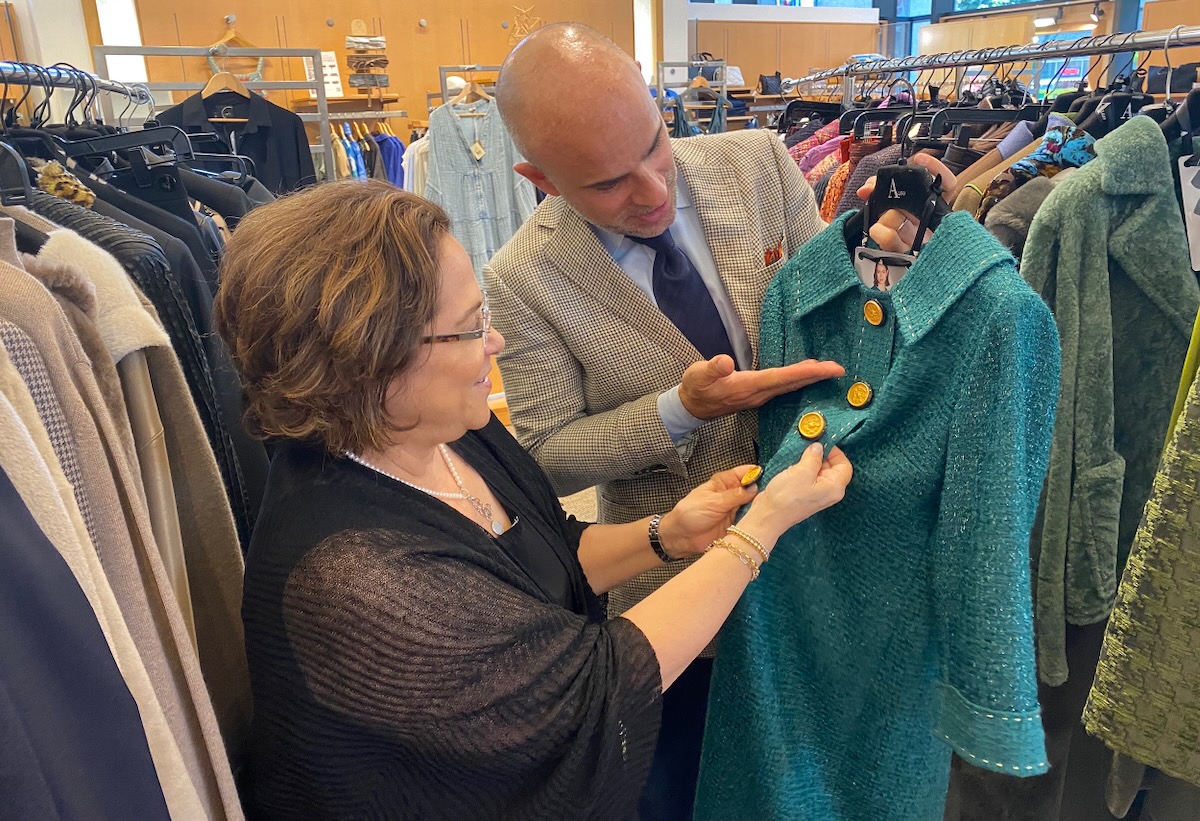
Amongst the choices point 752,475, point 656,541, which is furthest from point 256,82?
point 752,475

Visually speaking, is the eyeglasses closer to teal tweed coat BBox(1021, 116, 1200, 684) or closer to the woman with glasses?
the woman with glasses

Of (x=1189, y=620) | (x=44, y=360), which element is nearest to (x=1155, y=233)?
(x=1189, y=620)

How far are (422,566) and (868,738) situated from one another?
68 centimetres

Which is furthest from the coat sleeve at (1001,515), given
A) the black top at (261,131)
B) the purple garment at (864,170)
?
the black top at (261,131)

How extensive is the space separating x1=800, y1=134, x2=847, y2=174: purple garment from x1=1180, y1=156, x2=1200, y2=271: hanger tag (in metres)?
1.37

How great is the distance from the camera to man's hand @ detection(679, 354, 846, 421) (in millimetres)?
1108

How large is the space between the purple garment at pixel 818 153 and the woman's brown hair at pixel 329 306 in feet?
6.57

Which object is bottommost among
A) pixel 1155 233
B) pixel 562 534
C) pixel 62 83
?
pixel 562 534

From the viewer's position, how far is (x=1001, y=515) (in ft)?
2.97

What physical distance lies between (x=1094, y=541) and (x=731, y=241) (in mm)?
775

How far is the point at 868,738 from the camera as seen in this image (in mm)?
1155

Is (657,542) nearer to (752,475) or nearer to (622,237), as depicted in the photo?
(752,475)

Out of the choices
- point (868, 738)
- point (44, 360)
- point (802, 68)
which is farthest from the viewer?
point (802, 68)

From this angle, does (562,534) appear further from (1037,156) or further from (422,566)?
(1037,156)
